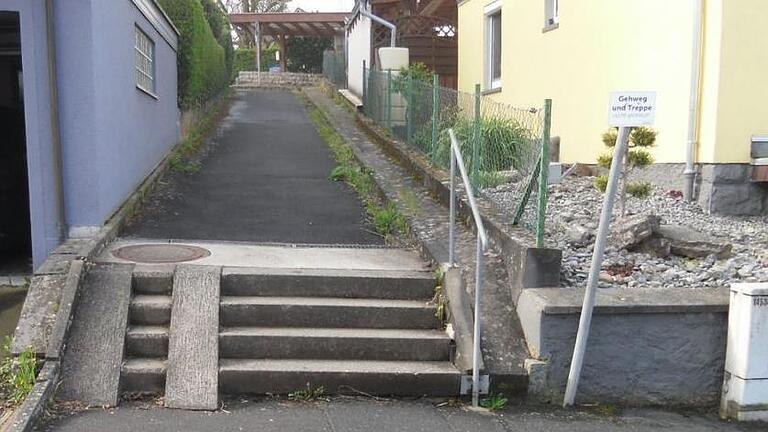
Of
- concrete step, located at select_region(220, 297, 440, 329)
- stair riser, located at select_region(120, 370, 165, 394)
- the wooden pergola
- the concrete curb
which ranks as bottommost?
stair riser, located at select_region(120, 370, 165, 394)

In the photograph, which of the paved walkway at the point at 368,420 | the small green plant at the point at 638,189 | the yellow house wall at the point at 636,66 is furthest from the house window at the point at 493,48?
the paved walkway at the point at 368,420

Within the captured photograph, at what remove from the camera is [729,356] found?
14.9 feet

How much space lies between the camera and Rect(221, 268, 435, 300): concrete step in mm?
5180

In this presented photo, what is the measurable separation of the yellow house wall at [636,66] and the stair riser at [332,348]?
12.5ft

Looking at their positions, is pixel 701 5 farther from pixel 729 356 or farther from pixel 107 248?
pixel 107 248

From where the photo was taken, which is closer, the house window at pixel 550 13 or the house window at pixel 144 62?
the house window at pixel 144 62

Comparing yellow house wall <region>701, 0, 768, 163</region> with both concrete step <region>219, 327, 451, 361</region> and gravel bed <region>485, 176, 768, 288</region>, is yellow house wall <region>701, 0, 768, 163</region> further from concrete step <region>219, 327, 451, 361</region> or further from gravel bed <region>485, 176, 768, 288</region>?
concrete step <region>219, 327, 451, 361</region>

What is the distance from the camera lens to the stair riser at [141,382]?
4383 mm

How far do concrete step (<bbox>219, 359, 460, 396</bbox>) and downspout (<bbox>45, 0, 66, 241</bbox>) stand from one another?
7.72 ft

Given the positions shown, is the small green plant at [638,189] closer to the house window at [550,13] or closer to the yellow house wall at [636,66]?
the yellow house wall at [636,66]

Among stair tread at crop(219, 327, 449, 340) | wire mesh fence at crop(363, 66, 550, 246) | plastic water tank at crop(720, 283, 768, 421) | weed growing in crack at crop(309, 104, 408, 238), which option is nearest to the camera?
plastic water tank at crop(720, 283, 768, 421)

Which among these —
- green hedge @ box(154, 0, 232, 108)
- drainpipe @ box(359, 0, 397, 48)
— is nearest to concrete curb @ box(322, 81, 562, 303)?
green hedge @ box(154, 0, 232, 108)

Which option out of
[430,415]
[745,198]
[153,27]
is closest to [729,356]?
[430,415]

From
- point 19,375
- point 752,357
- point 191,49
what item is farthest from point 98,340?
point 191,49
